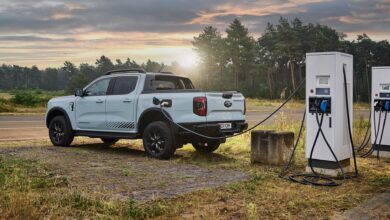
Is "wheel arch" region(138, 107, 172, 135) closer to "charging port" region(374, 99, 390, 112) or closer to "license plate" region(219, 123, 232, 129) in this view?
"license plate" region(219, 123, 232, 129)

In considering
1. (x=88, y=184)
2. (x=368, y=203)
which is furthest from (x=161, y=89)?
(x=368, y=203)

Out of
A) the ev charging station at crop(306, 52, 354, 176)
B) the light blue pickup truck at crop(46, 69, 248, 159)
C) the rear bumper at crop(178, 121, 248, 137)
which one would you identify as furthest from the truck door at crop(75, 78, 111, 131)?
the ev charging station at crop(306, 52, 354, 176)

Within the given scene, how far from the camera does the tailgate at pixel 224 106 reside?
10.2 m

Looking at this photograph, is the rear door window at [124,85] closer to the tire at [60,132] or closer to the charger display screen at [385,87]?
the tire at [60,132]

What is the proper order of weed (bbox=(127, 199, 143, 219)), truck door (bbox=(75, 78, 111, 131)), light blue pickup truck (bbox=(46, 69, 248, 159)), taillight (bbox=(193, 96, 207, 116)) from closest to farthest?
weed (bbox=(127, 199, 143, 219)), taillight (bbox=(193, 96, 207, 116)), light blue pickup truck (bbox=(46, 69, 248, 159)), truck door (bbox=(75, 78, 111, 131))

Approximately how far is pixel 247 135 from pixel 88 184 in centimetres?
721

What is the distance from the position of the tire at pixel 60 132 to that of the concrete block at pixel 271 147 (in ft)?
17.1

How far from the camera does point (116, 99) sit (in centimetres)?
1147

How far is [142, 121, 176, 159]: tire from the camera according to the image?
10.2 metres

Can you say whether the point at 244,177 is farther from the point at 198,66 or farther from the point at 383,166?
the point at 198,66

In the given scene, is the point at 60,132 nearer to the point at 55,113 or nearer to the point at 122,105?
the point at 55,113

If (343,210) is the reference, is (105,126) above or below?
above

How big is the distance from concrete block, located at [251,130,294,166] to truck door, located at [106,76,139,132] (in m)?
2.87

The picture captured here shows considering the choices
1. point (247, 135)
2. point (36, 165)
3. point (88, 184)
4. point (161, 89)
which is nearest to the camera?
point (88, 184)
